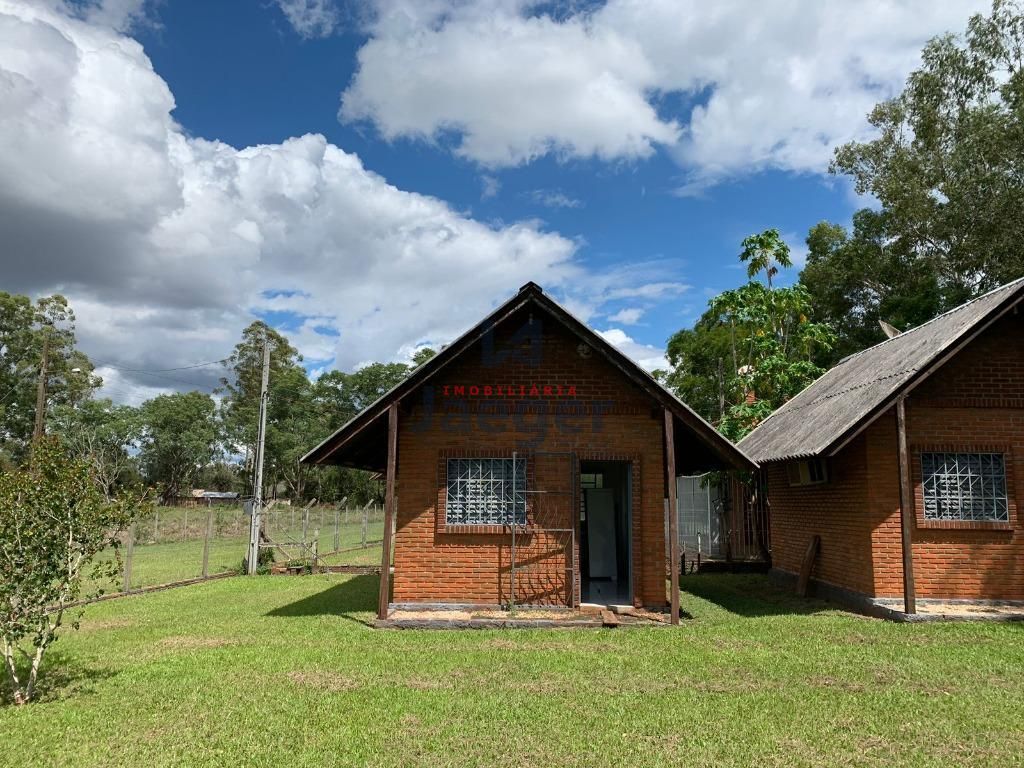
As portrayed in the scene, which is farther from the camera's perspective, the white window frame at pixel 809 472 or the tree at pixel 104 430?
the tree at pixel 104 430

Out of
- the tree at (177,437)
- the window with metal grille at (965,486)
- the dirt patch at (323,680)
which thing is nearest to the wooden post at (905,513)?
the window with metal grille at (965,486)

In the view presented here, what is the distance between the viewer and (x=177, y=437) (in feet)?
182

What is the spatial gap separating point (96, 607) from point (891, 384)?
12882 millimetres

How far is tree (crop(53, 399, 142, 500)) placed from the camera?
45.0 meters

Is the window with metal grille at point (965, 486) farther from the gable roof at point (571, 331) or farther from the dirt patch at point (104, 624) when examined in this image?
the dirt patch at point (104, 624)

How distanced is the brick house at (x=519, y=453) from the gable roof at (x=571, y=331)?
21mm

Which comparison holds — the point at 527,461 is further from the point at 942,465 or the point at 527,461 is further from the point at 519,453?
the point at 942,465

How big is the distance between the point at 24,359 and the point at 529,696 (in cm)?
4575

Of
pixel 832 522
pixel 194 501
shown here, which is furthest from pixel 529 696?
pixel 194 501

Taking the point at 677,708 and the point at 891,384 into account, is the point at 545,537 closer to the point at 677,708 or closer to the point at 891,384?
the point at 677,708

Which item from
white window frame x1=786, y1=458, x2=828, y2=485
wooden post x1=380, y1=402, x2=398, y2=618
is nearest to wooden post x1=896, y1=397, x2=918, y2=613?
white window frame x1=786, y1=458, x2=828, y2=485

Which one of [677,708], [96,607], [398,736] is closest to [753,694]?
[677,708]

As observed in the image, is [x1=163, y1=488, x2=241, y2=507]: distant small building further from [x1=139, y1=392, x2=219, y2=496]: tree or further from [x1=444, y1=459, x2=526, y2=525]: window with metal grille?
[x1=444, y1=459, x2=526, y2=525]: window with metal grille

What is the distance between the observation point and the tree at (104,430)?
44969 mm
